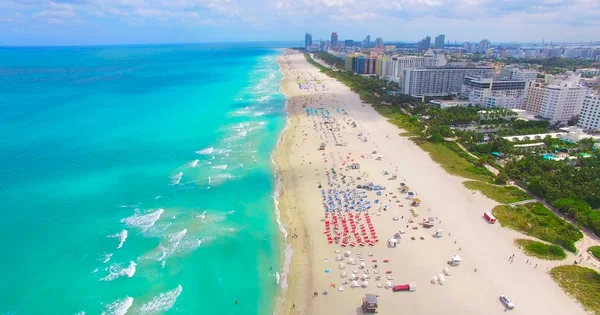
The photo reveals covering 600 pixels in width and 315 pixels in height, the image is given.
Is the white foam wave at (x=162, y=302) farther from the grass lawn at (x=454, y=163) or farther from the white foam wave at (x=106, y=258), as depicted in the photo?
the grass lawn at (x=454, y=163)

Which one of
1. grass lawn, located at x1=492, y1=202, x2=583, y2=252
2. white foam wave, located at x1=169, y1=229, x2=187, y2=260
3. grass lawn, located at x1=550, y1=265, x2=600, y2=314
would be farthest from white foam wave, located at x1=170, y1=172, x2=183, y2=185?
grass lawn, located at x1=550, y1=265, x2=600, y2=314

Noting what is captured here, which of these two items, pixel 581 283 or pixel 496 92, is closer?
pixel 581 283

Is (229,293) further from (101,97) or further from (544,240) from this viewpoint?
(101,97)

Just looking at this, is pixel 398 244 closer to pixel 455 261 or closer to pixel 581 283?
pixel 455 261

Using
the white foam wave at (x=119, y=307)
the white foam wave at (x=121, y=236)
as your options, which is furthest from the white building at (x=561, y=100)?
the white foam wave at (x=119, y=307)

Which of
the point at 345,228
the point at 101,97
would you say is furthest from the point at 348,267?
the point at 101,97

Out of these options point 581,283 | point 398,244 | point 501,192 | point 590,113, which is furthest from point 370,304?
point 590,113

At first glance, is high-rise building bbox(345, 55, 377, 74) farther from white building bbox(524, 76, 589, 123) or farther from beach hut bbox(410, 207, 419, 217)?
beach hut bbox(410, 207, 419, 217)
